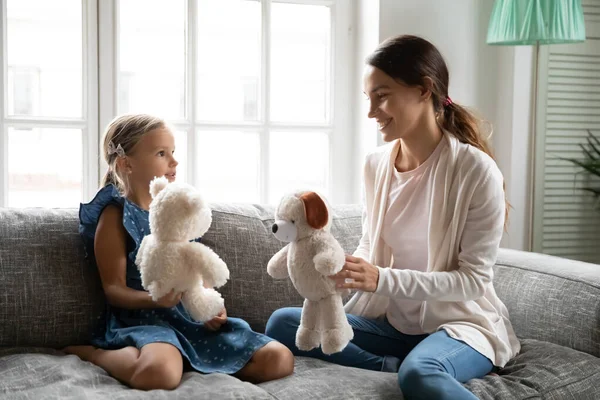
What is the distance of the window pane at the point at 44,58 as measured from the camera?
8.26ft

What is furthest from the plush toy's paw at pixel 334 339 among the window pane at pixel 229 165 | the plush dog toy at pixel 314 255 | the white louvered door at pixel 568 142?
the white louvered door at pixel 568 142

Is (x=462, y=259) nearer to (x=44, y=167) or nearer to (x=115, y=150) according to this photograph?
(x=115, y=150)

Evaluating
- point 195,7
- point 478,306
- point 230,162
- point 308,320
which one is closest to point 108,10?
point 195,7

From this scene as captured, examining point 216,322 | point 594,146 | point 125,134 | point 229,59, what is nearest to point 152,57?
point 229,59

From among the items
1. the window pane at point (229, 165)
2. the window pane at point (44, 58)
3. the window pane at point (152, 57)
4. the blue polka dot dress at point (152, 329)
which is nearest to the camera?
the blue polka dot dress at point (152, 329)

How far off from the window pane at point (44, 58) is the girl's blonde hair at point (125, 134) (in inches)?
25.9

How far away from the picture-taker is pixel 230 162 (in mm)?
2801

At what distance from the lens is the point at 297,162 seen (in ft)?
9.48

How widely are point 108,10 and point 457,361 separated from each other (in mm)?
1657

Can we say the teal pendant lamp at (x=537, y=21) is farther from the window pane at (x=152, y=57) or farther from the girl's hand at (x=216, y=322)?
the girl's hand at (x=216, y=322)

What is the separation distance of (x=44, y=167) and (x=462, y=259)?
1499 mm

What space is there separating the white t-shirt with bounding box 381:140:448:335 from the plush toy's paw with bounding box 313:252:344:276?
1.17 feet

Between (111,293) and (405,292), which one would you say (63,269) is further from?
(405,292)

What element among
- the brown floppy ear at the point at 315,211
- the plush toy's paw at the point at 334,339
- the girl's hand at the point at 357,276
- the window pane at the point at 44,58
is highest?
the window pane at the point at 44,58
